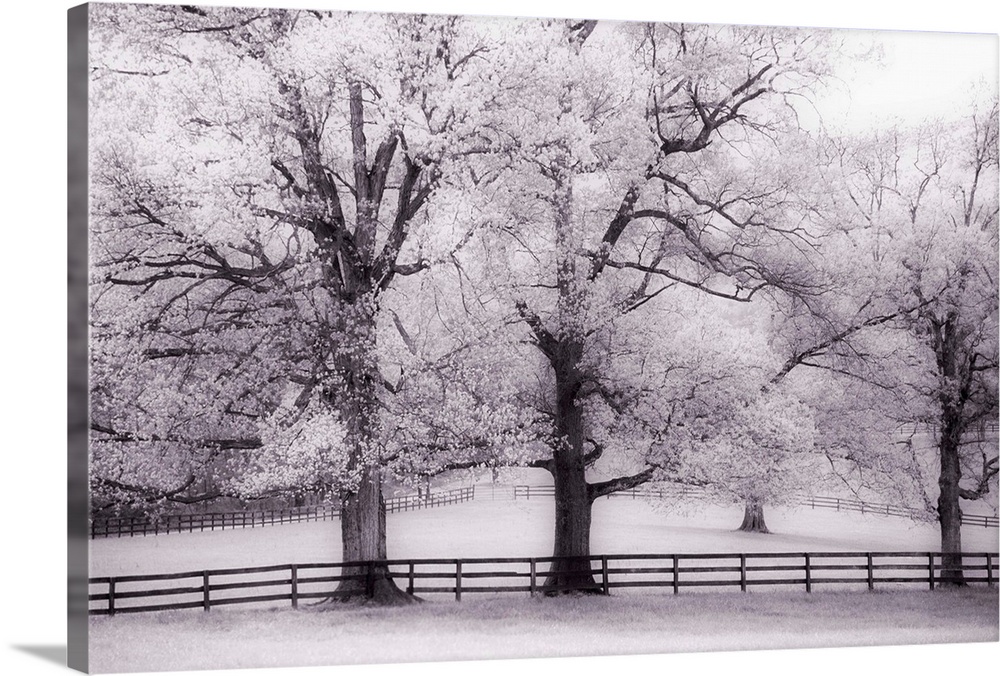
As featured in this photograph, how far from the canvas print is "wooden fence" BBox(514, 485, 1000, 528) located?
0.05 meters

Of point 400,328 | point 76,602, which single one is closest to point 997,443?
point 400,328

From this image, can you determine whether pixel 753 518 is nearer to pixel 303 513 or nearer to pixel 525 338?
pixel 525 338

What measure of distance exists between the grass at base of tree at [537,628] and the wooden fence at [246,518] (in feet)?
2.36

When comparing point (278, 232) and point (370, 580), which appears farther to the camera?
point (370, 580)

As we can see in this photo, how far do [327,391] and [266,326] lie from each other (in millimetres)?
745

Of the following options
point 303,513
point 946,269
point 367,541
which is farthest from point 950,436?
point 303,513

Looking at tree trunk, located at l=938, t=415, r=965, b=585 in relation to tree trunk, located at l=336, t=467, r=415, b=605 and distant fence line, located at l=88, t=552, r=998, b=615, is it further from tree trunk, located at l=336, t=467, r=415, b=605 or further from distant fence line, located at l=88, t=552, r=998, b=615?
tree trunk, located at l=336, t=467, r=415, b=605

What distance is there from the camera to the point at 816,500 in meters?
12.1

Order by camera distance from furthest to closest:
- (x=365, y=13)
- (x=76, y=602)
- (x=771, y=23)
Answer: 1. (x=771, y=23)
2. (x=365, y=13)
3. (x=76, y=602)

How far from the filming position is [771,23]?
39.0 feet

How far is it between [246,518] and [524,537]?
2402 mm

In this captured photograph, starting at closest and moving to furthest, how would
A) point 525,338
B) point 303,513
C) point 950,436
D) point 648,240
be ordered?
point 303,513 → point 525,338 → point 648,240 → point 950,436

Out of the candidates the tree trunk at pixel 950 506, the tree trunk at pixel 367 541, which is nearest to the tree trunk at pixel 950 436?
the tree trunk at pixel 950 506

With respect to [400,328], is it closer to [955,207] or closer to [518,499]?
[518,499]
